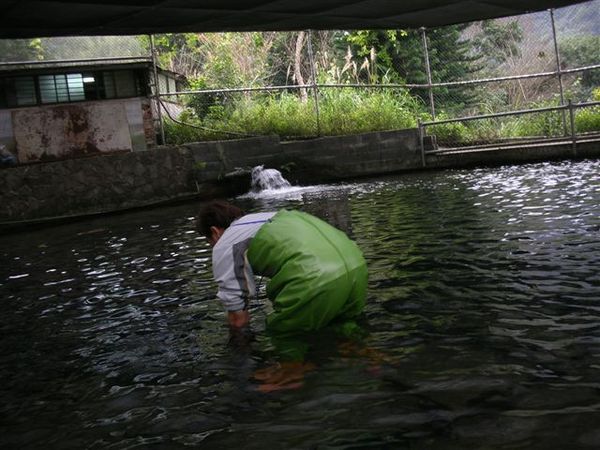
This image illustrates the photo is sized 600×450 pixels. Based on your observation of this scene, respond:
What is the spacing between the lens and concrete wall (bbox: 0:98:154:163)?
13.9 m

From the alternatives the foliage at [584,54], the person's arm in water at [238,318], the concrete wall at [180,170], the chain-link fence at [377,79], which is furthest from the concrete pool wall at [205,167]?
the person's arm in water at [238,318]

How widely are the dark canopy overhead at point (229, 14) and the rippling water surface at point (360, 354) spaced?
308cm

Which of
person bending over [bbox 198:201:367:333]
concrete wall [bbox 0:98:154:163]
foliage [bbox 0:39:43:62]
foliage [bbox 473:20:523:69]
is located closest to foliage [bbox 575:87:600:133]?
foliage [bbox 473:20:523:69]

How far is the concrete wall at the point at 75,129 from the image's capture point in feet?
45.7

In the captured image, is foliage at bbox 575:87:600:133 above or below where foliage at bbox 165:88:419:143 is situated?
below

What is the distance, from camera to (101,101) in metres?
14.6

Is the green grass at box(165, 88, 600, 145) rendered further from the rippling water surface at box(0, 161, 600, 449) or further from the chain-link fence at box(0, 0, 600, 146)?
the rippling water surface at box(0, 161, 600, 449)

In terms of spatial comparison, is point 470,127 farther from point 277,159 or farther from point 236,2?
point 236,2

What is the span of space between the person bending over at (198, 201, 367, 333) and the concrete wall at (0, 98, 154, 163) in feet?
36.9

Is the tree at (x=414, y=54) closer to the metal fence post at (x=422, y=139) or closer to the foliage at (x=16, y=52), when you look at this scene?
the metal fence post at (x=422, y=139)

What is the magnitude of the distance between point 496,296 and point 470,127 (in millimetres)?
14354

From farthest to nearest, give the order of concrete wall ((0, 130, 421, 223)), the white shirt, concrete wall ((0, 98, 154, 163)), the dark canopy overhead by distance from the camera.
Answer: concrete wall ((0, 98, 154, 163)) → concrete wall ((0, 130, 421, 223)) → the dark canopy overhead → the white shirt

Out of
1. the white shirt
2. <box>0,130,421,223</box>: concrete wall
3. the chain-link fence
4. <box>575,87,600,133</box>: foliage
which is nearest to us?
the white shirt

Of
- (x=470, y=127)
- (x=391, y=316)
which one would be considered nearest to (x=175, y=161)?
(x=470, y=127)
